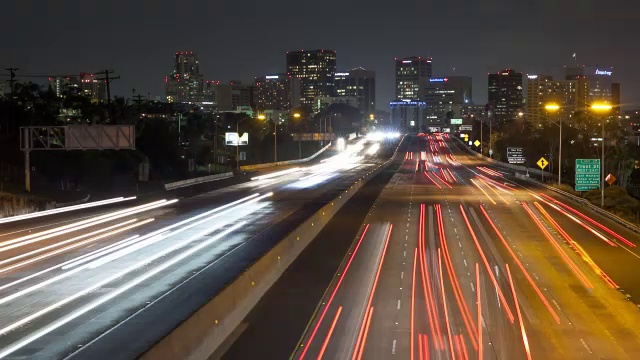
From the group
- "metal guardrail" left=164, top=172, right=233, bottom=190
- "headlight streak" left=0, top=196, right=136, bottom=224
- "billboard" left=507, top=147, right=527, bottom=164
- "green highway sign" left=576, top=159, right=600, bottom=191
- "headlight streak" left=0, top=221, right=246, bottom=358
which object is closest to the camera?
"headlight streak" left=0, top=221, right=246, bottom=358

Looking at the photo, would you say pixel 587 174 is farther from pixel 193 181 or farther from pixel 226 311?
pixel 226 311

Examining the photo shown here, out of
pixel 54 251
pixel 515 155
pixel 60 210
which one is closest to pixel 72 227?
pixel 54 251

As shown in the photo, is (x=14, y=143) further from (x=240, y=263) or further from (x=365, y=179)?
(x=240, y=263)

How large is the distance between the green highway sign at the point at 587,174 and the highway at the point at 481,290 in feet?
24.4

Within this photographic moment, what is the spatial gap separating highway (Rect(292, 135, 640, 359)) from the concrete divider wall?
6.23 ft

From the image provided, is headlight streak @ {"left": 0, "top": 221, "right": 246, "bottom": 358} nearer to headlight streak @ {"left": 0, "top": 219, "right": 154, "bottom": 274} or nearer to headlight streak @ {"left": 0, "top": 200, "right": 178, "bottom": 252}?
headlight streak @ {"left": 0, "top": 219, "right": 154, "bottom": 274}

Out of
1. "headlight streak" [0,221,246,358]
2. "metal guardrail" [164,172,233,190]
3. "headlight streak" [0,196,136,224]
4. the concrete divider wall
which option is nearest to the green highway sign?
the concrete divider wall

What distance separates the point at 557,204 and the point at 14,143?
57.0m

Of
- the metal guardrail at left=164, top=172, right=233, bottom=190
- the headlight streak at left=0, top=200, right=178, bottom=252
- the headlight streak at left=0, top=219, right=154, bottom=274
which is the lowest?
the headlight streak at left=0, top=219, right=154, bottom=274

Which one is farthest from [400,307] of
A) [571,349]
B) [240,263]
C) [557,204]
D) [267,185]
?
[267,185]

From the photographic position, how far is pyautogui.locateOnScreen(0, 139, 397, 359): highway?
16859 mm

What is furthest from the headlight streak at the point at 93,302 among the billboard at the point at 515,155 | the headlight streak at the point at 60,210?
the billboard at the point at 515,155

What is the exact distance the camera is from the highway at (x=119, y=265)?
16.9 metres

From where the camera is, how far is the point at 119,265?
1075 inches
